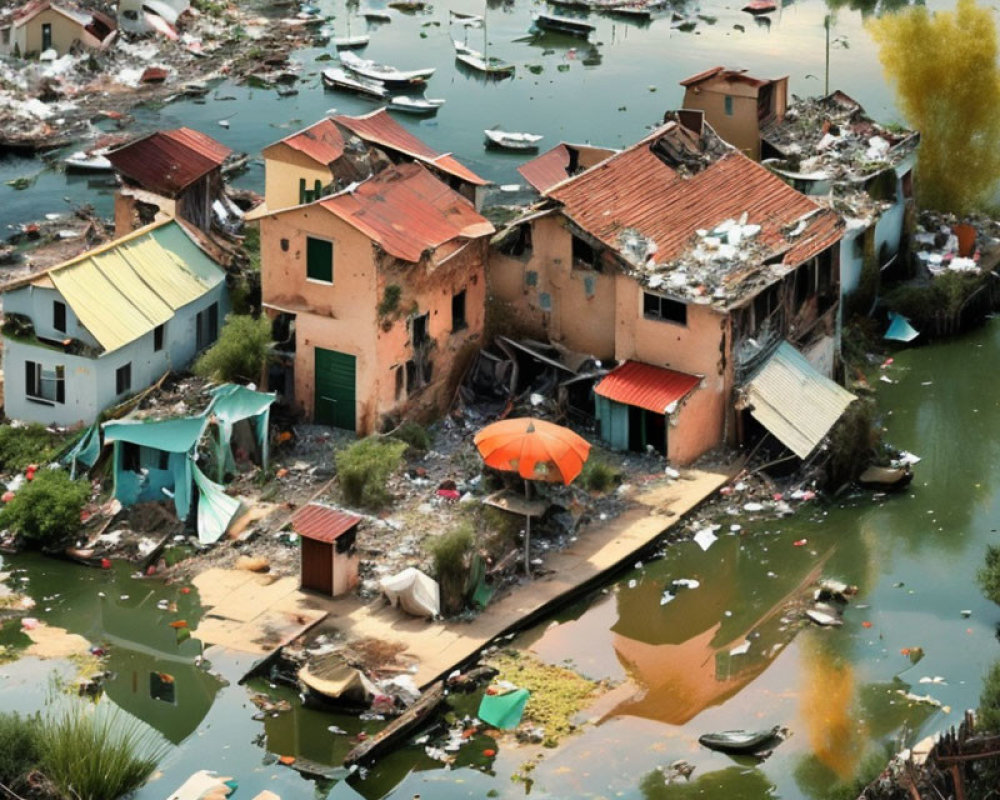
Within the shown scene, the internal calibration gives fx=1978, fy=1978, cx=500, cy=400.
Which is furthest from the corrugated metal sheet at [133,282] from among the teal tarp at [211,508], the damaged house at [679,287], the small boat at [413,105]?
the small boat at [413,105]

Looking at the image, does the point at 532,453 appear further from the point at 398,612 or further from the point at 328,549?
the point at 328,549

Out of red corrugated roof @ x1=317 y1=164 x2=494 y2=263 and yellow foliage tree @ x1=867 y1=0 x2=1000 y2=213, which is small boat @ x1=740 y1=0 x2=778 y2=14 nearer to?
yellow foliage tree @ x1=867 y1=0 x2=1000 y2=213

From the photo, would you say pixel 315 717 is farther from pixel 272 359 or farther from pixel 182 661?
pixel 272 359

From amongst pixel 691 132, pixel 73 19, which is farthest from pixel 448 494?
pixel 73 19

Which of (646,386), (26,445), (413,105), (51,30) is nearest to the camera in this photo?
(26,445)

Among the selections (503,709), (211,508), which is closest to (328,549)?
(211,508)

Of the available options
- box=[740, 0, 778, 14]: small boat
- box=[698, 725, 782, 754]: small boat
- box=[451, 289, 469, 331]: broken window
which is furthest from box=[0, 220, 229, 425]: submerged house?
box=[740, 0, 778, 14]: small boat
